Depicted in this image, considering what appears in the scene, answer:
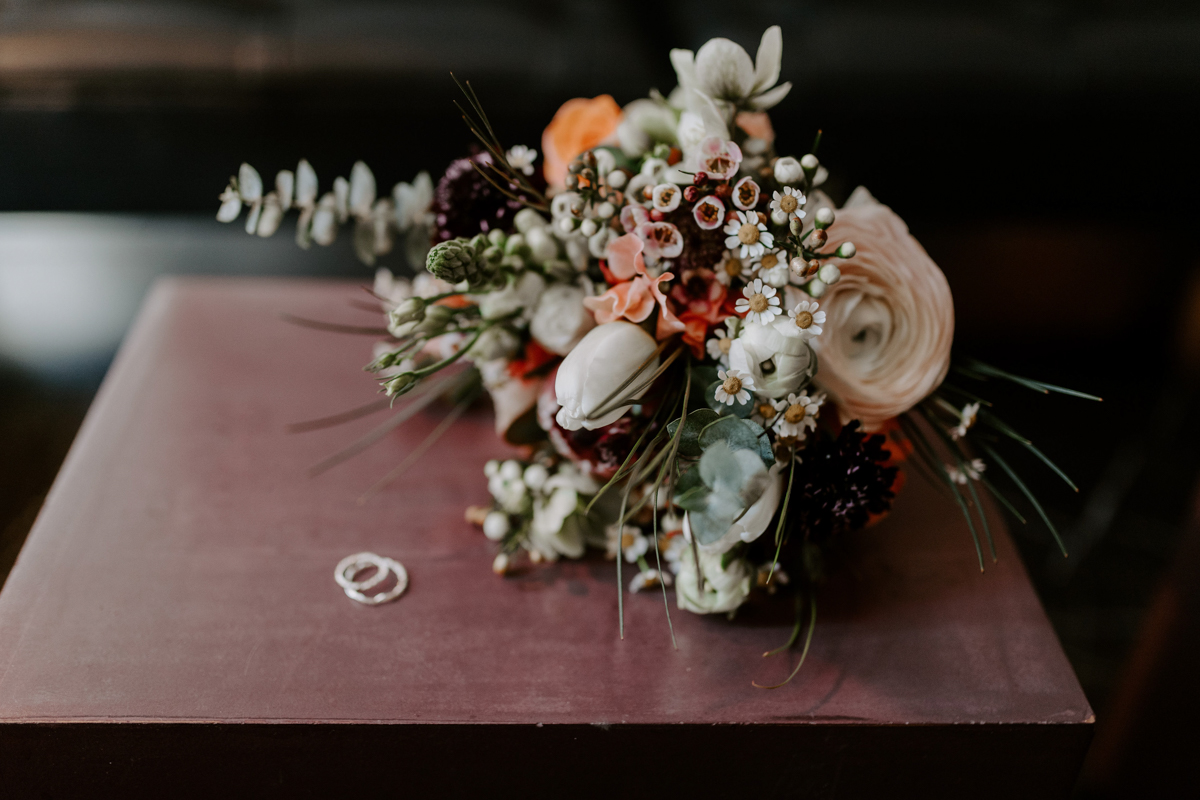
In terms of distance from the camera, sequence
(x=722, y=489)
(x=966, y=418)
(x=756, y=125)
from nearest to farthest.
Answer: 1. (x=722, y=489)
2. (x=966, y=418)
3. (x=756, y=125)

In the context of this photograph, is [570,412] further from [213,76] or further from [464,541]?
[213,76]

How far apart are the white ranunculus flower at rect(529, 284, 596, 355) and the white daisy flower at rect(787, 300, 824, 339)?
18 centimetres

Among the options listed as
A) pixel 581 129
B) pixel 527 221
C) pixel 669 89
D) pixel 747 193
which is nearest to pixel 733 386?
pixel 747 193

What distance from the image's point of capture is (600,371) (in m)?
0.56

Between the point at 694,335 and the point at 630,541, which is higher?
the point at 694,335

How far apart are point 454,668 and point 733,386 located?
0.95ft

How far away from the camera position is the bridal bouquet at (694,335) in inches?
22.6

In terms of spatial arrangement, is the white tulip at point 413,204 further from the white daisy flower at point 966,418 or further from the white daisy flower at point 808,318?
the white daisy flower at point 966,418

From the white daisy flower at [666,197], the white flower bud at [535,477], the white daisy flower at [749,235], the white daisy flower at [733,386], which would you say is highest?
the white daisy flower at [666,197]

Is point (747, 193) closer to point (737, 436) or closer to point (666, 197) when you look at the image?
point (666, 197)

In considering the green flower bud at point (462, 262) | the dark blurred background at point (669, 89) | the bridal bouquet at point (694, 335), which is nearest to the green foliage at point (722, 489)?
the bridal bouquet at point (694, 335)
